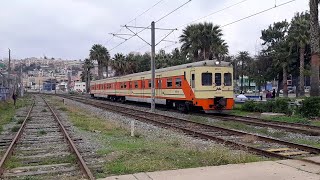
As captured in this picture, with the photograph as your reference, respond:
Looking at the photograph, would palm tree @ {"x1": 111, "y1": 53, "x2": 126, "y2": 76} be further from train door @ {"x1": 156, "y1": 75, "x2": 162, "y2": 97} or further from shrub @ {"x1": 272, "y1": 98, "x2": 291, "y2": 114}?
shrub @ {"x1": 272, "y1": 98, "x2": 291, "y2": 114}

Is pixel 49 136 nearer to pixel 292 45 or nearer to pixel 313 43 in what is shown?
pixel 313 43

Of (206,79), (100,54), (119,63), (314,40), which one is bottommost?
(206,79)

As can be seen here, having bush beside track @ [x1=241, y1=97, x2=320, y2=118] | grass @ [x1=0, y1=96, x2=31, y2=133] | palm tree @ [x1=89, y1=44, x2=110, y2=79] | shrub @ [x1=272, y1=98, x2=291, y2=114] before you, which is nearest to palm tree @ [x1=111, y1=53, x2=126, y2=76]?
palm tree @ [x1=89, y1=44, x2=110, y2=79]

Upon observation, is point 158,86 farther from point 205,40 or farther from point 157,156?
point 157,156

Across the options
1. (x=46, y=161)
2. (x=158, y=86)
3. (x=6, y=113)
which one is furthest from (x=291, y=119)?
(x=6, y=113)

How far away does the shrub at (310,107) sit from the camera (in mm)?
20886

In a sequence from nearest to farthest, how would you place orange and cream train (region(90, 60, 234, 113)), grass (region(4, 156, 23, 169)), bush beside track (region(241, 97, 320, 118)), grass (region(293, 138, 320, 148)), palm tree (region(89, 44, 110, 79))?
1. grass (region(4, 156, 23, 169))
2. grass (region(293, 138, 320, 148))
3. bush beside track (region(241, 97, 320, 118))
4. orange and cream train (region(90, 60, 234, 113))
5. palm tree (region(89, 44, 110, 79))

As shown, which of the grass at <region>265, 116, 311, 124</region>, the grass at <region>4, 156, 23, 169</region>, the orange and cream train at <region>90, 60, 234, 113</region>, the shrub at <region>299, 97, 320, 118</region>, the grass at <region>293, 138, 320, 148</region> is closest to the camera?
the grass at <region>4, 156, 23, 169</region>

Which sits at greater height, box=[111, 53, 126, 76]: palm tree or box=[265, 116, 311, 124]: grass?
box=[111, 53, 126, 76]: palm tree

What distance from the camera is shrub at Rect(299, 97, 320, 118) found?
2089 centimetres

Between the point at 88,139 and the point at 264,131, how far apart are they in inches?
262

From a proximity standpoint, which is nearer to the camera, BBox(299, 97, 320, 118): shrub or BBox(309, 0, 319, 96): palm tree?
BBox(299, 97, 320, 118): shrub

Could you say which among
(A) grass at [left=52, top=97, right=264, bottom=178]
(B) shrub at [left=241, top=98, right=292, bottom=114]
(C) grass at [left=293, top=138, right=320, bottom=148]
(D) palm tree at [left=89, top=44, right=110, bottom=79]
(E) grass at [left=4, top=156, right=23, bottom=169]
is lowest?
(E) grass at [left=4, top=156, right=23, bottom=169]

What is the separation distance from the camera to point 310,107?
2127 centimetres
